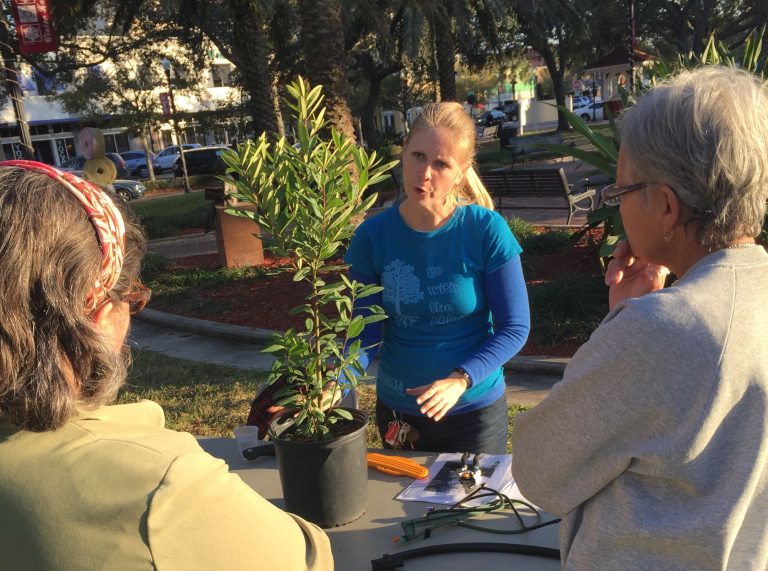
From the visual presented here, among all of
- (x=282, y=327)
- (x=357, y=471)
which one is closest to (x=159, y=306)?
(x=282, y=327)

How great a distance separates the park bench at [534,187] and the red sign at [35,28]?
7903mm

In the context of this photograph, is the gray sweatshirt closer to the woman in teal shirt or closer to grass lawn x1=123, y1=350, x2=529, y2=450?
the woman in teal shirt

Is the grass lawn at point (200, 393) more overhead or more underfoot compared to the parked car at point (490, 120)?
more underfoot

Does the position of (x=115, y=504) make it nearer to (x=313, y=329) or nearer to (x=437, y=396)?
(x=313, y=329)

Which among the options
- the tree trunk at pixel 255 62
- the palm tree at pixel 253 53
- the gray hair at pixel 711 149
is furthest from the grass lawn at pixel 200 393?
the tree trunk at pixel 255 62

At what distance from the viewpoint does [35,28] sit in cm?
1195

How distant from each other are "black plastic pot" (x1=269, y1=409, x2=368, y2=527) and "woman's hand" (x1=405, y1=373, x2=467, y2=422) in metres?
0.24

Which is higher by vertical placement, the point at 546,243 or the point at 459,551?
the point at 459,551

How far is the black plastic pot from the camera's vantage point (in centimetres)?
172

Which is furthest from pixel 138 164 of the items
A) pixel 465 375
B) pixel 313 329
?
pixel 313 329

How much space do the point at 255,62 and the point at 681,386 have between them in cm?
1289

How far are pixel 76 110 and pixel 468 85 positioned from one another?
153 ft

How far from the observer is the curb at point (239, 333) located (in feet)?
18.4

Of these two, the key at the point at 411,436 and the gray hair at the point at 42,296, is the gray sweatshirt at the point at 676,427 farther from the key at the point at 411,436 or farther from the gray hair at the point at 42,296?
the key at the point at 411,436
